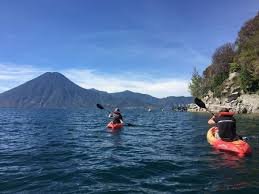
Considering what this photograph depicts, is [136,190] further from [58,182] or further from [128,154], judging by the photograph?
[128,154]

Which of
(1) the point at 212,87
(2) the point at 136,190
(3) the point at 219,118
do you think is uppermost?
(1) the point at 212,87

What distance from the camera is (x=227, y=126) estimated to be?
18.6 meters

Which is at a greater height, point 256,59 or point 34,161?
point 256,59

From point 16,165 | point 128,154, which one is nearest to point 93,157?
point 128,154

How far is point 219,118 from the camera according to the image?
1873 cm

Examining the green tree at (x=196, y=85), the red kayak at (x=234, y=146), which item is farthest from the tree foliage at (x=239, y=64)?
the red kayak at (x=234, y=146)

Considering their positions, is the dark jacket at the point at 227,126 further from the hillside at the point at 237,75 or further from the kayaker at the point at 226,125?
the hillside at the point at 237,75

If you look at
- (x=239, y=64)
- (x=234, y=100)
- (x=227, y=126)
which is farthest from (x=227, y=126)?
(x=239, y=64)

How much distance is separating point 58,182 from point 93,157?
17.2 feet

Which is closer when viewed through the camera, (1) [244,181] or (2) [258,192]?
(2) [258,192]

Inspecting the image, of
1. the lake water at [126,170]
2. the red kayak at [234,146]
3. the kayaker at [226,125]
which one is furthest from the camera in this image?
the kayaker at [226,125]

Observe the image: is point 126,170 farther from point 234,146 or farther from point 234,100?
point 234,100

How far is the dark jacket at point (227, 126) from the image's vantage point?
18.5 metres

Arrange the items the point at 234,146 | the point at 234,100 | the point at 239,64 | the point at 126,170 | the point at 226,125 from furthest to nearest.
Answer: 1. the point at 239,64
2. the point at 234,100
3. the point at 226,125
4. the point at 234,146
5. the point at 126,170
